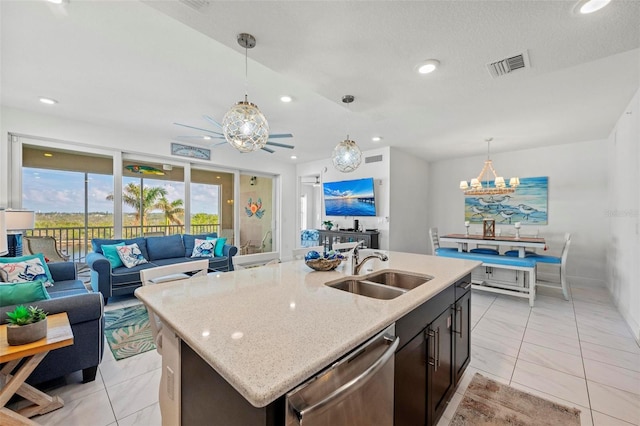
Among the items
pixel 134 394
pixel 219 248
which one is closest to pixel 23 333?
pixel 134 394

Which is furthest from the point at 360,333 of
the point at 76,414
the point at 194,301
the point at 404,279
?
the point at 76,414

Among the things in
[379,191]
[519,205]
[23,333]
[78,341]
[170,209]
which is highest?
[379,191]

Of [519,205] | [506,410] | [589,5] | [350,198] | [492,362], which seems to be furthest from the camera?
[350,198]

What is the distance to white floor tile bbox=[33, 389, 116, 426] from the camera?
169cm

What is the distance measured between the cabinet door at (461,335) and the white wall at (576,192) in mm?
4680

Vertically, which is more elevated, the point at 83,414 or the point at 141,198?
the point at 141,198

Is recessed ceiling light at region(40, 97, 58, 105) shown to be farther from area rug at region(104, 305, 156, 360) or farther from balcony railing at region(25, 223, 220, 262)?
area rug at region(104, 305, 156, 360)

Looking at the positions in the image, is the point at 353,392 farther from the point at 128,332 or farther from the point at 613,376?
the point at 128,332

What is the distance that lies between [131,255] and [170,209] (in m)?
1.52

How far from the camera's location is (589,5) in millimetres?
1497

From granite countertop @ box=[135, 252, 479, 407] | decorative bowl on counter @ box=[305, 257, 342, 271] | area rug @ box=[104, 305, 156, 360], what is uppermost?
decorative bowl on counter @ box=[305, 257, 342, 271]

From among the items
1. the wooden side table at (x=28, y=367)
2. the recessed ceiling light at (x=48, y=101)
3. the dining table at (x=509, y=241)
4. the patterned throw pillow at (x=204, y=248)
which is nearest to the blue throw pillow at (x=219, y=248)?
the patterned throw pillow at (x=204, y=248)

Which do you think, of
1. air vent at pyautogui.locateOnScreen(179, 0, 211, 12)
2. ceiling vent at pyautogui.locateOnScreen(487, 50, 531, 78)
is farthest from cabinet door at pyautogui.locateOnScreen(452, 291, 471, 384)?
air vent at pyautogui.locateOnScreen(179, 0, 211, 12)

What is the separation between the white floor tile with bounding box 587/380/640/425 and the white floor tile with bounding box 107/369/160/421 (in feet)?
10.2
